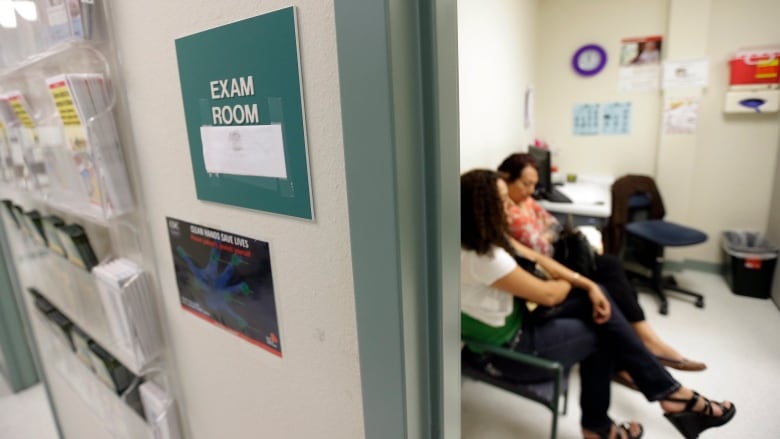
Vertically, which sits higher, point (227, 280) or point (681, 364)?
point (227, 280)

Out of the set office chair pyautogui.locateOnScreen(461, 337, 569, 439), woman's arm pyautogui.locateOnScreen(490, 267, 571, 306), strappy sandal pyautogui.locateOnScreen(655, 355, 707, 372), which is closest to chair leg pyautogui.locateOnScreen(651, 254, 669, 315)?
strappy sandal pyautogui.locateOnScreen(655, 355, 707, 372)

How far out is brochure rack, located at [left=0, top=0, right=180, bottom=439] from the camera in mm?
819

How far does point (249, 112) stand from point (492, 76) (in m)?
2.10

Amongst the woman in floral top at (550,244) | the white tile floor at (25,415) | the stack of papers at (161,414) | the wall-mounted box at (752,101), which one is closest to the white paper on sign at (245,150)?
the stack of papers at (161,414)

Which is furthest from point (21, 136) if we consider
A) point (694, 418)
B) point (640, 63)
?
point (640, 63)

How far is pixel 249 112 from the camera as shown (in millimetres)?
588

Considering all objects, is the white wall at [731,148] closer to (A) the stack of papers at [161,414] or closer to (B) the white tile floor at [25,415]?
(A) the stack of papers at [161,414]

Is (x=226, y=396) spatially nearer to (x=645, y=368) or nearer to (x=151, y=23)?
(x=151, y=23)

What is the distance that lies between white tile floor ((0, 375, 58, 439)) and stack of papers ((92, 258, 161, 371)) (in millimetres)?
1809

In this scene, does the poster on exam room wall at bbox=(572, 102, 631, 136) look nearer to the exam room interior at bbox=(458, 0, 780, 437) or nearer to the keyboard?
the exam room interior at bbox=(458, 0, 780, 437)

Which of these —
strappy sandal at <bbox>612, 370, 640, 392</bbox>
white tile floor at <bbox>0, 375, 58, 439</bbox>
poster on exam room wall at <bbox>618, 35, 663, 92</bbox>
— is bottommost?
white tile floor at <bbox>0, 375, 58, 439</bbox>

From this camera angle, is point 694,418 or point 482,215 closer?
point 482,215

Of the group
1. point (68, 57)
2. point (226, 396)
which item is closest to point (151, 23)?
point (68, 57)

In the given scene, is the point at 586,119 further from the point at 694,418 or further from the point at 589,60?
the point at 694,418
